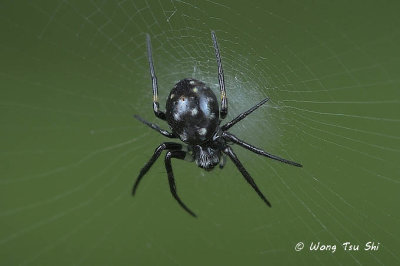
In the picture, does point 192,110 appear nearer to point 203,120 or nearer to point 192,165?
point 203,120

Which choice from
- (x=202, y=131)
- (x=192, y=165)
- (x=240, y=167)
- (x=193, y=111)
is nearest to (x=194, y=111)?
(x=193, y=111)

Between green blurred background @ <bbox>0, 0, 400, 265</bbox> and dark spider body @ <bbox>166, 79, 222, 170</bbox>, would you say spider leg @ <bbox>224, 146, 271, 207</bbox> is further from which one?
green blurred background @ <bbox>0, 0, 400, 265</bbox>

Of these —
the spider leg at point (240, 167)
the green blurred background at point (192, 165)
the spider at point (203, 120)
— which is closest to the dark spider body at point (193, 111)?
the spider at point (203, 120)

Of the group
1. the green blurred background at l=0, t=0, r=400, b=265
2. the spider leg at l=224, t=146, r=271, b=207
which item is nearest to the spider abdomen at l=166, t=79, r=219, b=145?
the spider leg at l=224, t=146, r=271, b=207

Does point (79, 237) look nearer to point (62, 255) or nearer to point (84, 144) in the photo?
point (62, 255)

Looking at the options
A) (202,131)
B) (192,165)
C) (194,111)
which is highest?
(194,111)

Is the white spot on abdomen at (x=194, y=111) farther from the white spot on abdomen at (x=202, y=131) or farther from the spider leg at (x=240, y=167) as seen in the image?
the spider leg at (x=240, y=167)
